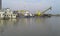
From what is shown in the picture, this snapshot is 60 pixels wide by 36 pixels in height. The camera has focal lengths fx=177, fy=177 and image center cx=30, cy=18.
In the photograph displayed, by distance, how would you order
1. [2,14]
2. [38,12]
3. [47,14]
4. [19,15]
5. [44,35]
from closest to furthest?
[44,35] < [2,14] < [19,15] < [38,12] < [47,14]

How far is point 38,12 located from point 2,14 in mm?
26817

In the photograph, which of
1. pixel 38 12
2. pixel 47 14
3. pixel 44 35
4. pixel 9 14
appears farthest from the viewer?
pixel 47 14

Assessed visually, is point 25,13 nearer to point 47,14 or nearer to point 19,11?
point 19,11

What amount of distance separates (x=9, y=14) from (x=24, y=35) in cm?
3044

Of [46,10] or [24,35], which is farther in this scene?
[46,10]

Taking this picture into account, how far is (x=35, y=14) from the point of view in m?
66.0

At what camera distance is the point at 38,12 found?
208 feet

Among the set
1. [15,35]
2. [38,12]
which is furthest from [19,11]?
[15,35]

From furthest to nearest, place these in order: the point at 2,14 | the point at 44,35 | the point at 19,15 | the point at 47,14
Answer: the point at 47,14, the point at 19,15, the point at 2,14, the point at 44,35

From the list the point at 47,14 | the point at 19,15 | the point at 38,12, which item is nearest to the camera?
the point at 19,15

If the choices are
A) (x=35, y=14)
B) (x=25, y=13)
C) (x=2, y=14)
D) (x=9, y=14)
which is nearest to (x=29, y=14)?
(x=25, y=13)

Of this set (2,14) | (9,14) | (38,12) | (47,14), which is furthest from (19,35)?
(47,14)

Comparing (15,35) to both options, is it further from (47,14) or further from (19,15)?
(47,14)

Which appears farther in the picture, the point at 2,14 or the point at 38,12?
the point at 38,12
